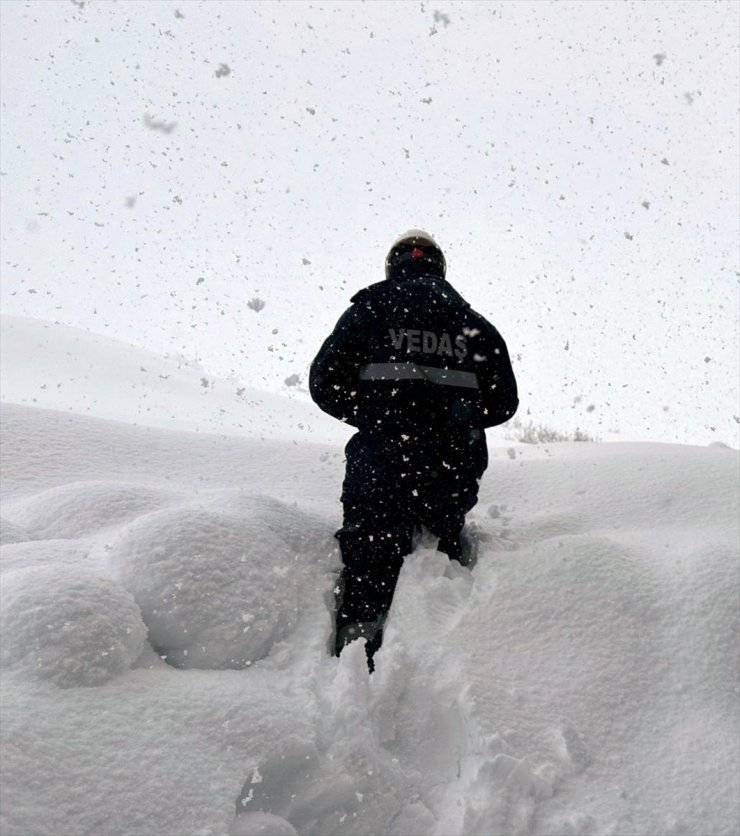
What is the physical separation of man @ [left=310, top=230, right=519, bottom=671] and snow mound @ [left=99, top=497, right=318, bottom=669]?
236 mm

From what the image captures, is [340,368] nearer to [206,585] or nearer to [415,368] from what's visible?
[415,368]

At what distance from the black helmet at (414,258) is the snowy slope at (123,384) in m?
4.07

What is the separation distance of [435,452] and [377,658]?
2.36 feet

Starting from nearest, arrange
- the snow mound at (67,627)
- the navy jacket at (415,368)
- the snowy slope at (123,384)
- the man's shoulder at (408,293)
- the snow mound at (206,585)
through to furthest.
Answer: the snow mound at (67,627) < the snow mound at (206,585) < the navy jacket at (415,368) < the man's shoulder at (408,293) < the snowy slope at (123,384)

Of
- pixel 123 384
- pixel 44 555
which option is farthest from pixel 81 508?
pixel 123 384

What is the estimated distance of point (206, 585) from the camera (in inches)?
62.7

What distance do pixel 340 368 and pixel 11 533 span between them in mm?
1071

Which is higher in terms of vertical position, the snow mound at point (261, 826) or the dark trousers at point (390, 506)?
the dark trousers at point (390, 506)

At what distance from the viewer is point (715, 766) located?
1.42 metres

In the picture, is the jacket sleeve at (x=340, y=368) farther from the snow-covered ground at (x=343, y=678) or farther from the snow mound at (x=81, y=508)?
the snow mound at (x=81, y=508)

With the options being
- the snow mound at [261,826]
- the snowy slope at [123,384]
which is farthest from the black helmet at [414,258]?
the snowy slope at [123,384]

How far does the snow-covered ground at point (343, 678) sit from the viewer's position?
3.76 feet

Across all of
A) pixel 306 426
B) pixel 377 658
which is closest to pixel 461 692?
pixel 377 658

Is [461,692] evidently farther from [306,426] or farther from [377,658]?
[306,426]
